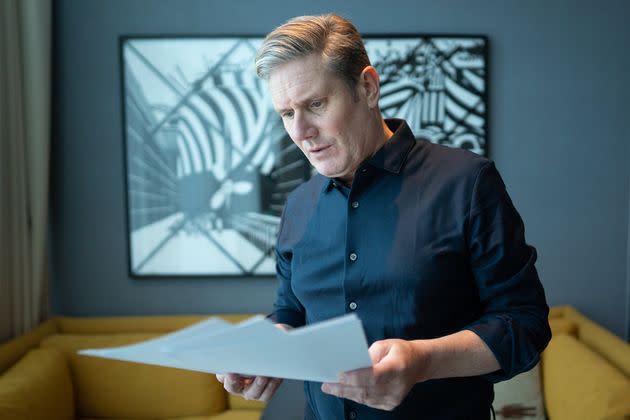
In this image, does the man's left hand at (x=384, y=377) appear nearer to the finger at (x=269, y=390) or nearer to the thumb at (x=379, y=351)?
the thumb at (x=379, y=351)

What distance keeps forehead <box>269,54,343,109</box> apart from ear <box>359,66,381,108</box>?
0.19ft

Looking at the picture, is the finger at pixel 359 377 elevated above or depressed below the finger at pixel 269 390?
above

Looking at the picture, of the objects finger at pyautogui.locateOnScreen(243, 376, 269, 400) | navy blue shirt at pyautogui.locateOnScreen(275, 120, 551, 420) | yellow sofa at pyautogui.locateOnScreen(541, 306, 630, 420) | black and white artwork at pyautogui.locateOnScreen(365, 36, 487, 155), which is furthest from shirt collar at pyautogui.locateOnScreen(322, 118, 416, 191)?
black and white artwork at pyautogui.locateOnScreen(365, 36, 487, 155)

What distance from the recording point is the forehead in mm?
1084

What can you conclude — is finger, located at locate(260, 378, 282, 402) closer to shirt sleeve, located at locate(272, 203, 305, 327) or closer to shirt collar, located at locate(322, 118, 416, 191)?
shirt sleeve, located at locate(272, 203, 305, 327)

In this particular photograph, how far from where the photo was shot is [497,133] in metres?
3.01

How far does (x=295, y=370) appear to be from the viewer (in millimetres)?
820

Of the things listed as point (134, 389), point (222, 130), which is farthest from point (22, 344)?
point (222, 130)

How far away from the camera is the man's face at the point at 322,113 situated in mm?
1087

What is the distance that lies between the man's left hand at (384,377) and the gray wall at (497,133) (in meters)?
2.27

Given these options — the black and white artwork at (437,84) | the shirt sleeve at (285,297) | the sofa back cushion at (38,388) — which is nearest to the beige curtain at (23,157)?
the sofa back cushion at (38,388)

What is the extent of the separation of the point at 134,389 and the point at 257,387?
1.76 meters

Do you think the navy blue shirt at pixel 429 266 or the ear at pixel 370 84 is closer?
the navy blue shirt at pixel 429 266

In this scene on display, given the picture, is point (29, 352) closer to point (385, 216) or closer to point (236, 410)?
point (236, 410)
